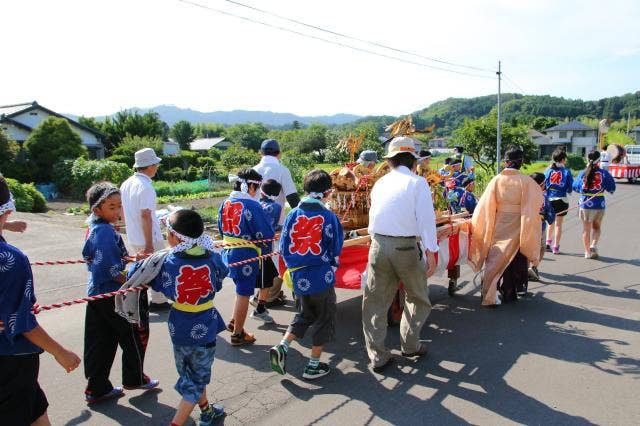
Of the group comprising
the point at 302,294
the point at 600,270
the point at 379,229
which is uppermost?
the point at 379,229

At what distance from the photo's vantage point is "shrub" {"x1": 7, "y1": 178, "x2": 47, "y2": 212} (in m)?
15.5

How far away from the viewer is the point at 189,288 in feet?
10.3

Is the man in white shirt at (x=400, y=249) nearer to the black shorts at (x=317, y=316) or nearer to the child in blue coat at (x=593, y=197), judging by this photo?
the black shorts at (x=317, y=316)

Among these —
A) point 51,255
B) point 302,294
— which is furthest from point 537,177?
point 51,255

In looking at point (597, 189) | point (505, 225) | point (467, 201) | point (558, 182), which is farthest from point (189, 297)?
point (597, 189)

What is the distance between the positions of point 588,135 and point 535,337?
74.4m

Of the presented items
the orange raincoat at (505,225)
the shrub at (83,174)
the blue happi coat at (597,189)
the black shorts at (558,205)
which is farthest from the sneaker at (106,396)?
the shrub at (83,174)

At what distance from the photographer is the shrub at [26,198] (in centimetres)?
1551

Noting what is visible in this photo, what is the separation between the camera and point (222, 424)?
3.39 metres

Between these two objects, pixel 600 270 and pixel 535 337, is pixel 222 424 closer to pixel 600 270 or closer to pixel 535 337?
pixel 535 337

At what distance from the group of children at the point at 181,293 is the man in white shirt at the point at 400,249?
367 mm

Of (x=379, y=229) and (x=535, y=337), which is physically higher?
(x=379, y=229)

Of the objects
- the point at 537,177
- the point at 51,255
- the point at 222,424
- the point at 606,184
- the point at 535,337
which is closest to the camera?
the point at 222,424

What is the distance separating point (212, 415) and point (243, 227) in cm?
187
